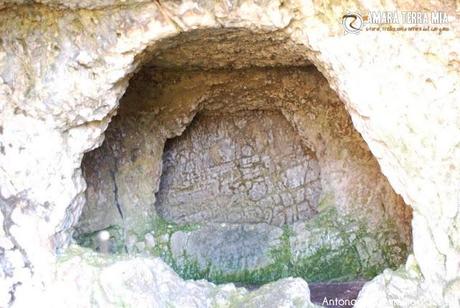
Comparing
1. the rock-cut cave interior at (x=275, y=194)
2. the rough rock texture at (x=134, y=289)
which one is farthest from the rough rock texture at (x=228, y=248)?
the rough rock texture at (x=134, y=289)

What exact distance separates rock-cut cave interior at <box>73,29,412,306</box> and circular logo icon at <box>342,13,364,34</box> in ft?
3.59

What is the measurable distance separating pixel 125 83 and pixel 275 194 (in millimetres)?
1728

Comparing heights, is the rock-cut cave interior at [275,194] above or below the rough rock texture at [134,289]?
above

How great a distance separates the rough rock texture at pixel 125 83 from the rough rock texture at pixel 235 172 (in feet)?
4.46

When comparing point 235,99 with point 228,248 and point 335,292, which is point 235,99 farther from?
point 335,292

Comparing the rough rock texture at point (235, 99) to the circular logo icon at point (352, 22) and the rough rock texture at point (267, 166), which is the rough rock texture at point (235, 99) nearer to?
the rough rock texture at point (267, 166)

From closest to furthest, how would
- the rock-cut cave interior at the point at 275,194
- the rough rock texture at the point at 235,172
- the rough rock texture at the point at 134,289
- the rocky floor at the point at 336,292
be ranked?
the rough rock texture at the point at 134,289 < the rocky floor at the point at 336,292 < the rock-cut cave interior at the point at 275,194 < the rough rock texture at the point at 235,172

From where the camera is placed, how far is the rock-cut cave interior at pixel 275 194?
3619mm

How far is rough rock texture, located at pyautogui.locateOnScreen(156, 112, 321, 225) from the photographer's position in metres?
4.02

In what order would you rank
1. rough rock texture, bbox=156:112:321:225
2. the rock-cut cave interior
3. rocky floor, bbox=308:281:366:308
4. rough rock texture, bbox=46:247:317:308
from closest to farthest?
1. rough rock texture, bbox=46:247:317:308
2. rocky floor, bbox=308:281:366:308
3. the rock-cut cave interior
4. rough rock texture, bbox=156:112:321:225

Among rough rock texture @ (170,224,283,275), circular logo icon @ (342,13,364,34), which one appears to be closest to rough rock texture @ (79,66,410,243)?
rough rock texture @ (170,224,283,275)

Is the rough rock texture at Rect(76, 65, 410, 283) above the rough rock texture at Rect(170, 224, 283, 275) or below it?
above

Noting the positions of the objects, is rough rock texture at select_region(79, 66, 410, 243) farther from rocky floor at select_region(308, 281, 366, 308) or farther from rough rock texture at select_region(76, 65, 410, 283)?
rocky floor at select_region(308, 281, 366, 308)

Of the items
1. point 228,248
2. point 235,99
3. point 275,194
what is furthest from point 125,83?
point 275,194
